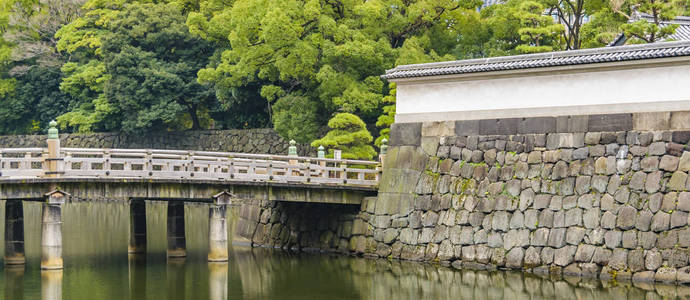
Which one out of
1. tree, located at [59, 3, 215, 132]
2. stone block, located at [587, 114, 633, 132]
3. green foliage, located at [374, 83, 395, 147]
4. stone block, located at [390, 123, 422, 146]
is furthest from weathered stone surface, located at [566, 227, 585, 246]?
tree, located at [59, 3, 215, 132]

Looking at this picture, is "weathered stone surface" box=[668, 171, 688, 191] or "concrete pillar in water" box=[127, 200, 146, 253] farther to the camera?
"concrete pillar in water" box=[127, 200, 146, 253]

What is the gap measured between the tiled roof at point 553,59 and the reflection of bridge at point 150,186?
334 cm

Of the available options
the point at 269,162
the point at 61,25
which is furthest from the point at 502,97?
the point at 61,25

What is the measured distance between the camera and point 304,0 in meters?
41.0

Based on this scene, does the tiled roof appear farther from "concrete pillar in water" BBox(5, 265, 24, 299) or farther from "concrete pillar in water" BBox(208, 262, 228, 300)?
"concrete pillar in water" BBox(5, 265, 24, 299)

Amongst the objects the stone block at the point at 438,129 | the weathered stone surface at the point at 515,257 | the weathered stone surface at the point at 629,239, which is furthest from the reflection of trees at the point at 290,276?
the weathered stone surface at the point at 629,239

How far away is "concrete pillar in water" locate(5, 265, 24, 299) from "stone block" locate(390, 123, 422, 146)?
32.8 ft

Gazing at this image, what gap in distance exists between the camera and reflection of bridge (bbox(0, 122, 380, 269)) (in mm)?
24641

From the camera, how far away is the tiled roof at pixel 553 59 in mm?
24203

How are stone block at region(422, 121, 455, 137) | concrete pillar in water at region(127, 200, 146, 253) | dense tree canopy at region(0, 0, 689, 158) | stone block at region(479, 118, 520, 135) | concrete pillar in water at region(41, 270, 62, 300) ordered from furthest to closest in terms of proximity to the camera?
dense tree canopy at region(0, 0, 689, 158)
concrete pillar in water at region(127, 200, 146, 253)
stone block at region(422, 121, 455, 137)
stone block at region(479, 118, 520, 135)
concrete pillar in water at region(41, 270, 62, 300)

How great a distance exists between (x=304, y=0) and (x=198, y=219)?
10.1 metres

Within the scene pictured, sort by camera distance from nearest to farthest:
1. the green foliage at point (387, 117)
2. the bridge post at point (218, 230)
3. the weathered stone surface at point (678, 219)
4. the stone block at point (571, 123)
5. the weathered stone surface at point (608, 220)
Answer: the weathered stone surface at point (678, 219)
the weathered stone surface at point (608, 220)
the stone block at point (571, 123)
the bridge post at point (218, 230)
the green foliage at point (387, 117)

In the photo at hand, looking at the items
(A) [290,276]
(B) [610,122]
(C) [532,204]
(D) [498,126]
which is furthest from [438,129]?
(A) [290,276]

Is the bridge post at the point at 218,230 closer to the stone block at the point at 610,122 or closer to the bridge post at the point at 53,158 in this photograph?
the bridge post at the point at 53,158
